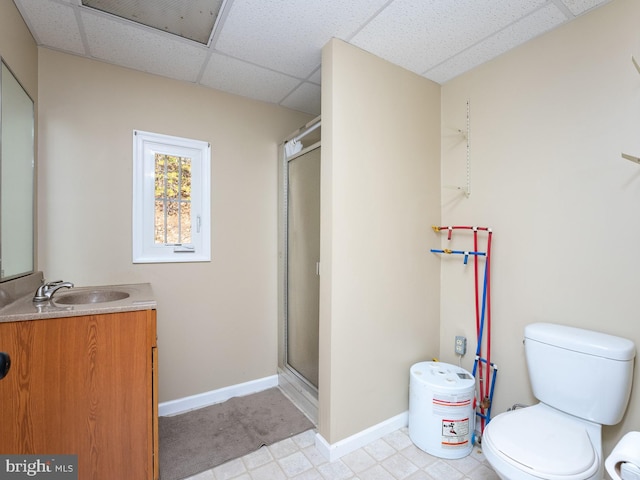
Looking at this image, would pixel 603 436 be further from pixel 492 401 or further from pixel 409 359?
pixel 409 359

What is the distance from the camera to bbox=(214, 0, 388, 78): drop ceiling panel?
5.04 ft

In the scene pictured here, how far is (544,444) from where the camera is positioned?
127 cm

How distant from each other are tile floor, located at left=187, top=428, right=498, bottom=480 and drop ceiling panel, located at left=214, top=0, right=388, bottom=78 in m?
2.49

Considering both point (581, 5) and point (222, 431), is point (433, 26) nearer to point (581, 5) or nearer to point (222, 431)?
point (581, 5)

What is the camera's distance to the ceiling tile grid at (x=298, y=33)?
1538 millimetres

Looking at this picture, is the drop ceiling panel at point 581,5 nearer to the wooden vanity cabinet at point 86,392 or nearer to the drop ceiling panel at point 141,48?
the drop ceiling panel at point 141,48

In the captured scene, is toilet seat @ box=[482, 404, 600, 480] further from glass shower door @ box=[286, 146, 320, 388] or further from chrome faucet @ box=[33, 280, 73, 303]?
chrome faucet @ box=[33, 280, 73, 303]

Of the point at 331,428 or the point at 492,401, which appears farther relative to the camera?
the point at 492,401

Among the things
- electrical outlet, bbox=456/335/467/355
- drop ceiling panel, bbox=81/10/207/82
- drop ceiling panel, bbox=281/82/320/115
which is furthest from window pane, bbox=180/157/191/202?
electrical outlet, bbox=456/335/467/355

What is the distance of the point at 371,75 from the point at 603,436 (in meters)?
2.32

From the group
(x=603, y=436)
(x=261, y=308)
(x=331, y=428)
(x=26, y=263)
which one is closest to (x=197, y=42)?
(x=26, y=263)

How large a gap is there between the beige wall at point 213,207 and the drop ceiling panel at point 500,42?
130 centimetres

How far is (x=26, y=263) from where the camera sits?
1691 millimetres

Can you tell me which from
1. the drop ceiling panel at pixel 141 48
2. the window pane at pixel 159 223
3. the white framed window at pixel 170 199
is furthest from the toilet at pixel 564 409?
the drop ceiling panel at pixel 141 48
